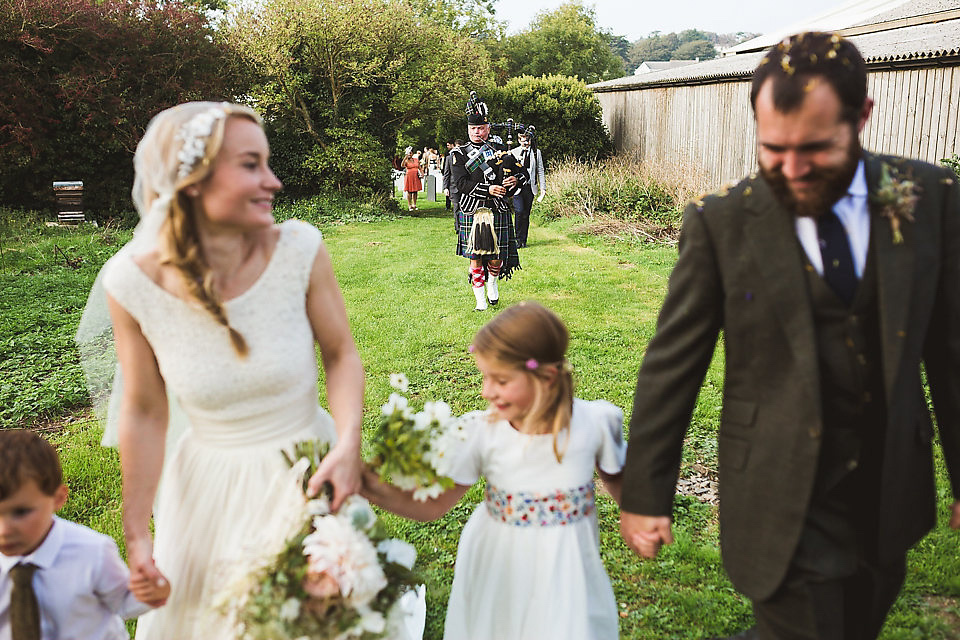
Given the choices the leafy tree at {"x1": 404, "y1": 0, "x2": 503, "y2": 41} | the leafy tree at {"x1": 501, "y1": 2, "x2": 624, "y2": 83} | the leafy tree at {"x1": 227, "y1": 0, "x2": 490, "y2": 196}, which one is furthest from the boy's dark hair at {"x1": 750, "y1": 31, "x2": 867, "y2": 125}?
the leafy tree at {"x1": 501, "y1": 2, "x2": 624, "y2": 83}

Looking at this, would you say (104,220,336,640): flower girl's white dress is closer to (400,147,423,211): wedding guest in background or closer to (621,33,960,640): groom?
(621,33,960,640): groom

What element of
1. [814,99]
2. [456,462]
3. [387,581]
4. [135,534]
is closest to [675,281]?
[814,99]

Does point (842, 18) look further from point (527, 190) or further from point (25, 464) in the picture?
point (25, 464)

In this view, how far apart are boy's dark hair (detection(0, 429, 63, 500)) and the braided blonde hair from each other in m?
0.82

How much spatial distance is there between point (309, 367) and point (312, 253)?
345 millimetres

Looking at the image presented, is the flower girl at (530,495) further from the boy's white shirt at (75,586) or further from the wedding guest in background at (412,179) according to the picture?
the wedding guest in background at (412,179)

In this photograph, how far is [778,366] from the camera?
208 centimetres

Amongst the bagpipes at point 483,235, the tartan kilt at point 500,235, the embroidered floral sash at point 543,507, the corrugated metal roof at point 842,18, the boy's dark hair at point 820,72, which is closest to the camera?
the boy's dark hair at point 820,72

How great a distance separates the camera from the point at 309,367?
245 cm

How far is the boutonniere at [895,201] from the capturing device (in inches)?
78.6

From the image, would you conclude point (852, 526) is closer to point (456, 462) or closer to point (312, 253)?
point (456, 462)

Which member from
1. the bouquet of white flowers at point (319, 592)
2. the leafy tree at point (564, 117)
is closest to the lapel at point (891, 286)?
the bouquet of white flowers at point (319, 592)

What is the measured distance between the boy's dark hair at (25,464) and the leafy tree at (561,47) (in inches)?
2184

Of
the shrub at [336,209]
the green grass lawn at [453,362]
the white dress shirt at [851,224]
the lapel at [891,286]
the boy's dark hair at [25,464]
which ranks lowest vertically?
the shrub at [336,209]
